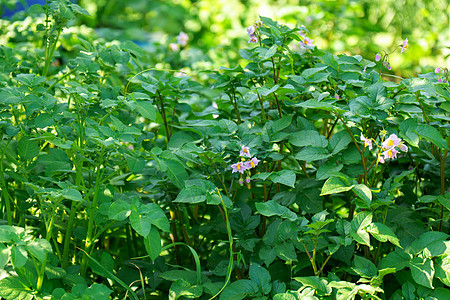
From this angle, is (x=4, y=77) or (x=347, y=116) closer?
(x=347, y=116)

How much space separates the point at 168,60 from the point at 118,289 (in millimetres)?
1579

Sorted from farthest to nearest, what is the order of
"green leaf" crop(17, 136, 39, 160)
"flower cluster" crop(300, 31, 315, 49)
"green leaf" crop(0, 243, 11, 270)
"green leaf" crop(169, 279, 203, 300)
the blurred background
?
1. the blurred background
2. "flower cluster" crop(300, 31, 315, 49)
3. "green leaf" crop(17, 136, 39, 160)
4. "green leaf" crop(169, 279, 203, 300)
5. "green leaf" crop(0, 243, 11, 270)

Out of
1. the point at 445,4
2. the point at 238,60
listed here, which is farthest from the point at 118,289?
the point at 445,4

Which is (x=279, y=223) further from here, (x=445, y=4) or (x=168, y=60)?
(x=445, y=4)

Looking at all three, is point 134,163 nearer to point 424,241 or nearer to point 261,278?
point 261,278

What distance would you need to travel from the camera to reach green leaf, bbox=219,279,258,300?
94cm

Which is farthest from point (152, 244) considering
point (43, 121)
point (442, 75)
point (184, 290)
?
point (442, 75)

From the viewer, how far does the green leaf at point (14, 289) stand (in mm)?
869

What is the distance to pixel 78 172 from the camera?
3.37 feet

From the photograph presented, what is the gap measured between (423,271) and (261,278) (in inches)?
12.7

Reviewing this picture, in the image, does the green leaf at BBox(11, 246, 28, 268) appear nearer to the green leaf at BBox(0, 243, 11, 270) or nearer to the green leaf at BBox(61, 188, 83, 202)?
the green leaf at BBox(0, 243, 11, 270)

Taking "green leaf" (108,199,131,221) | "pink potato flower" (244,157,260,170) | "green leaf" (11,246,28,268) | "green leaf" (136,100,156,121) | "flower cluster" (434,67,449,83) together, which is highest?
"green leaf" (136,100,156,121)

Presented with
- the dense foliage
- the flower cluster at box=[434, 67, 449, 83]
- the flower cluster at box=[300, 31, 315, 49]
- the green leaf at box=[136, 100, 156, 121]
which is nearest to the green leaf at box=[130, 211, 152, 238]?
the dense foliage

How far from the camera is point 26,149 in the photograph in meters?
1.09
